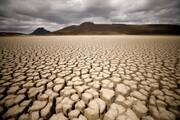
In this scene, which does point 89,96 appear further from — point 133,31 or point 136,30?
point 136,30

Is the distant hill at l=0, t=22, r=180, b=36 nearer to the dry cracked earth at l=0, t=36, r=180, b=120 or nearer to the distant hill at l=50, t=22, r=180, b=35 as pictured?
the distant hill at l=50, t=22, r=180, b=35

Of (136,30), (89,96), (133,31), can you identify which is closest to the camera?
(89,96)

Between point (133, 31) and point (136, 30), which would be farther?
point (136, 30)

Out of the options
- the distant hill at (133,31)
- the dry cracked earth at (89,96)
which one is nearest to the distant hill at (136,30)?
the distant hill at (133,31)

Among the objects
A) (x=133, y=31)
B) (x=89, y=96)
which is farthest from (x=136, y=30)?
(x=89, y=96)

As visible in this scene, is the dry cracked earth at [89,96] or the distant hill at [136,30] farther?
the distant hill at [136,30]

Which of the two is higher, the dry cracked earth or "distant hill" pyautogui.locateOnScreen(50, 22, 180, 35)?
"distant hill" pyautogui.locateOnScreen(50, 22, 180, 35)

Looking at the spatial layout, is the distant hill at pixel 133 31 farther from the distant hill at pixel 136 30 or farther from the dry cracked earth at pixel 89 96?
the dry cracked earth at pixel 89 96

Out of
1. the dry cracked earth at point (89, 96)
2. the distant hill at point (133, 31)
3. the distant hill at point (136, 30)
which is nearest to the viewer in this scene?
the dry cracked earth at point (89, 96)

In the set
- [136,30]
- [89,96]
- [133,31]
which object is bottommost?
[89,96]

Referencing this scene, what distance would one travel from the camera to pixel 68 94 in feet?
4.79

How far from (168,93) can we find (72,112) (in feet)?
4.72

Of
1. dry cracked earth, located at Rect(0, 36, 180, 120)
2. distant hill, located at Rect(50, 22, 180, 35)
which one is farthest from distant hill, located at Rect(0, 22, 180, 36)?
dry cracked earth, located at Rect(0, 36, 180, 120)

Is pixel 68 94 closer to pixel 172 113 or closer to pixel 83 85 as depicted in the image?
pixel 83 85
